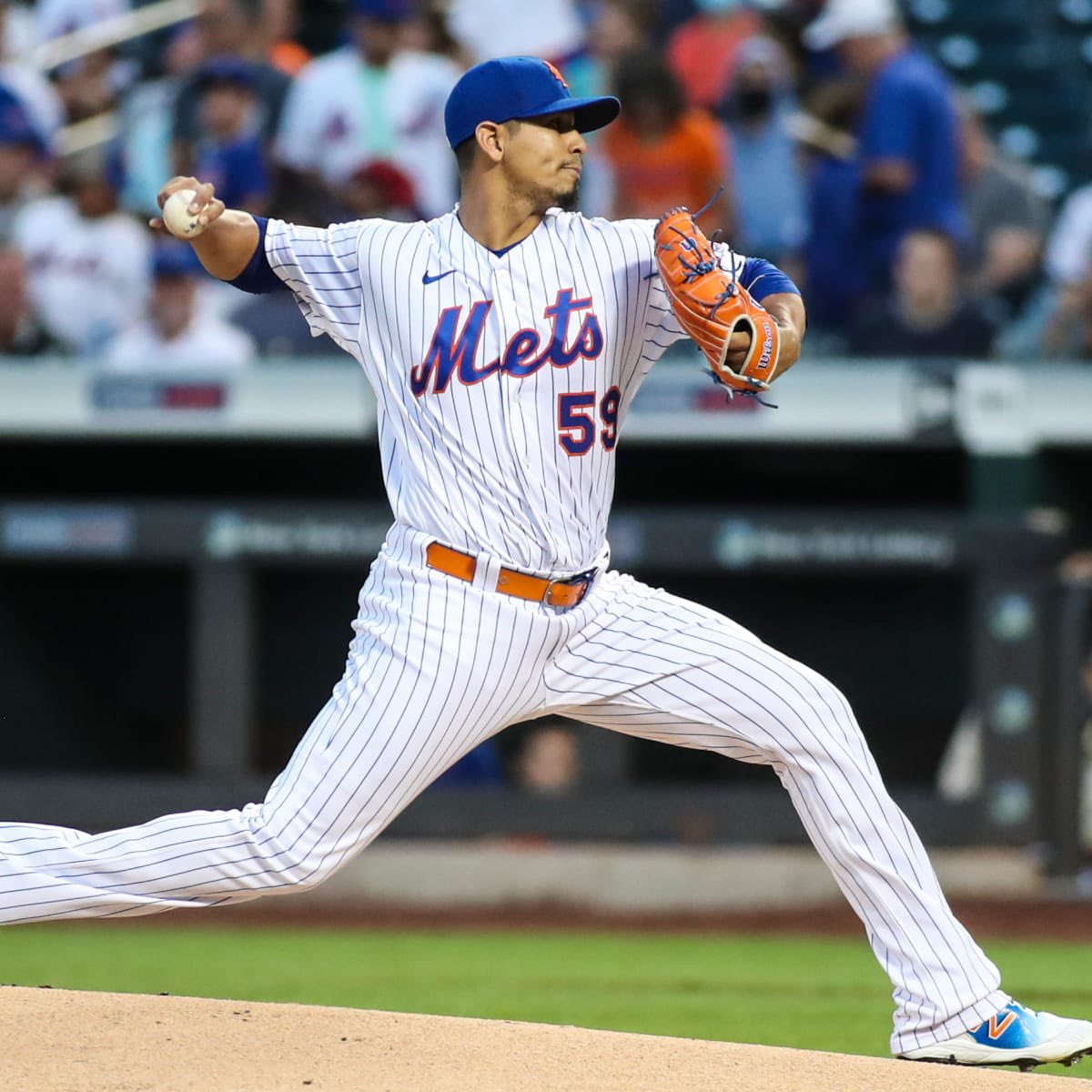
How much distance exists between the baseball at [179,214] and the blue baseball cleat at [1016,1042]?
6.12 ft

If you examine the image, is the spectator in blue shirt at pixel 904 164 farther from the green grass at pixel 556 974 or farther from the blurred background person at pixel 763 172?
the green grass at pixel 556 974

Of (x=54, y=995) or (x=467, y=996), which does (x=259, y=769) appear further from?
(x=54, y=995)

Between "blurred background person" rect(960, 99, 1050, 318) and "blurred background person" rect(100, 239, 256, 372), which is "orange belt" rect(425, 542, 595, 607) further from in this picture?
"blurred background person" rect(960, 99, 1050, 318)

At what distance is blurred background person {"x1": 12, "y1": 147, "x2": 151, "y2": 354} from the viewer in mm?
8250

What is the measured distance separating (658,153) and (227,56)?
229 centimetres

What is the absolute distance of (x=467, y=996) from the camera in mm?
5430

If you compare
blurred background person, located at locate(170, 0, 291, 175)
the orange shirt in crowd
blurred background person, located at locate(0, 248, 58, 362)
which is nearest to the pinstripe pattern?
the orange shirt in crowd

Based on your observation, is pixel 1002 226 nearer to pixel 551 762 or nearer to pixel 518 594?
pixel 551 762

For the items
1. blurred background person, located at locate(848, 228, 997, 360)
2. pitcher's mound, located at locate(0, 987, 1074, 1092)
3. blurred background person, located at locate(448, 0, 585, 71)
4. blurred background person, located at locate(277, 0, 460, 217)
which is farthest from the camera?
blurred background person, located at locate(448, 0, 585, 71)

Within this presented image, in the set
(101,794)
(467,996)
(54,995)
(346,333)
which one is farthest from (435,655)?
(101,794)

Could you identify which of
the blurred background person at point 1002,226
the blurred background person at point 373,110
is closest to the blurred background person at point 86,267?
the blurred background person at point 373,110

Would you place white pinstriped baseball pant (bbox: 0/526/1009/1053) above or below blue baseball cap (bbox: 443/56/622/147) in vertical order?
below

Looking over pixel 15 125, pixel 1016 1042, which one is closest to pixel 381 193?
pixel 15 125

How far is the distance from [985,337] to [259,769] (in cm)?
302
